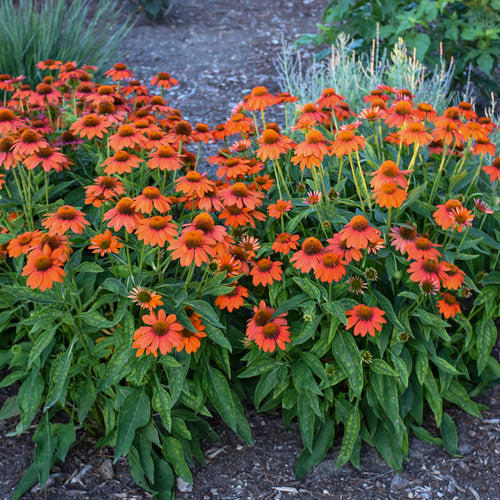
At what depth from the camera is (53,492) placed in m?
2.24

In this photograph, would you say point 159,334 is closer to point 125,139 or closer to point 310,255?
point 310,255

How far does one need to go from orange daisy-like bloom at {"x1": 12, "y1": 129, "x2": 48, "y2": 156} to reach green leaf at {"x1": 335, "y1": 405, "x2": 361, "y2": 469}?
1512 mm

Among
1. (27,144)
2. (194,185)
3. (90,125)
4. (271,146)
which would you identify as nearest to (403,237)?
(271,146)

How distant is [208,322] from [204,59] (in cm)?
501

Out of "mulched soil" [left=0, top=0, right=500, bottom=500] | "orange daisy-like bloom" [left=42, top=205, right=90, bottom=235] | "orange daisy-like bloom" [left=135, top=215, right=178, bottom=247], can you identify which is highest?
"orange daisy-like bloom" [left=42, top=205, right=90, bottom=235]

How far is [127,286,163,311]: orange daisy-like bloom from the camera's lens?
1939mm

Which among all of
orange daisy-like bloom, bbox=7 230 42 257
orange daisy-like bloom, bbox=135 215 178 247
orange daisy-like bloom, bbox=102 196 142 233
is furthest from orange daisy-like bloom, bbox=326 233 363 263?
orange daisy-like bloom, bbox=7 230 42 257

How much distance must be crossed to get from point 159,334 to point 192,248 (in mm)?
292

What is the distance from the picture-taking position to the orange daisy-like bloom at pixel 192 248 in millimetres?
1866

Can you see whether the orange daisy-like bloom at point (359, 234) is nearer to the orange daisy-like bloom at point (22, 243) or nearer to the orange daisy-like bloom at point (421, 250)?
the orange daisy-like bloom at point (421, 250)

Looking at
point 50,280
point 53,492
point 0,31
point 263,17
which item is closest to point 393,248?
point 50,280

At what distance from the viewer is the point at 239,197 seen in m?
2.24

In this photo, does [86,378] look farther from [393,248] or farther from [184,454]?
[393,248]

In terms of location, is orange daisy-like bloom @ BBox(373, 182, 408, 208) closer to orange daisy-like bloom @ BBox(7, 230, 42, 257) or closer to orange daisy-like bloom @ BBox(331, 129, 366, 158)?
orange daisy-like bloom @ BBox(331, 129, 366, 158)
